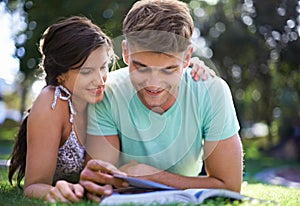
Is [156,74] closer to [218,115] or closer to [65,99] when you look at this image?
[218,115]

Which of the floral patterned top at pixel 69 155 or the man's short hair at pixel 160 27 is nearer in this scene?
the man's short hair at pixel 160 27

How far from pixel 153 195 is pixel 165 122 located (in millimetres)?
878

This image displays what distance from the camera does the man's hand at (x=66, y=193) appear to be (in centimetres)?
259

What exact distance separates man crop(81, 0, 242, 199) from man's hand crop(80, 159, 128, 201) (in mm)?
303

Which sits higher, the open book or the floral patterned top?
the open book

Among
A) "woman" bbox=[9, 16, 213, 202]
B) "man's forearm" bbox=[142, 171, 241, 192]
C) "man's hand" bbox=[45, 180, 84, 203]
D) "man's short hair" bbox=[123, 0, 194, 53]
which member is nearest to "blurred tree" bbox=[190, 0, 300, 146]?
"woman" bbox=[9, 16, 213, 202]

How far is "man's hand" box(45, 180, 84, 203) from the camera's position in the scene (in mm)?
2586

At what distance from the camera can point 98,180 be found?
8.77ft

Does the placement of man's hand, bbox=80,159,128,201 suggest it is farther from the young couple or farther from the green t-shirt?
the green t-shirt

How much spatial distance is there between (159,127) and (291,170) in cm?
1189

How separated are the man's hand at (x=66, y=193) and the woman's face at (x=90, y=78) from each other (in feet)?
2.65

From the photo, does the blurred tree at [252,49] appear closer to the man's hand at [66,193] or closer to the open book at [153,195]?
the open book at [153,195]

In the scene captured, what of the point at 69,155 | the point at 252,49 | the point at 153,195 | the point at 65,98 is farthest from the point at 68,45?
the point at 252,49

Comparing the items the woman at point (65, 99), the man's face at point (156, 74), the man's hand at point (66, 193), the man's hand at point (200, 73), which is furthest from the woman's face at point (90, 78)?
the man's hand at point (66, 193)
